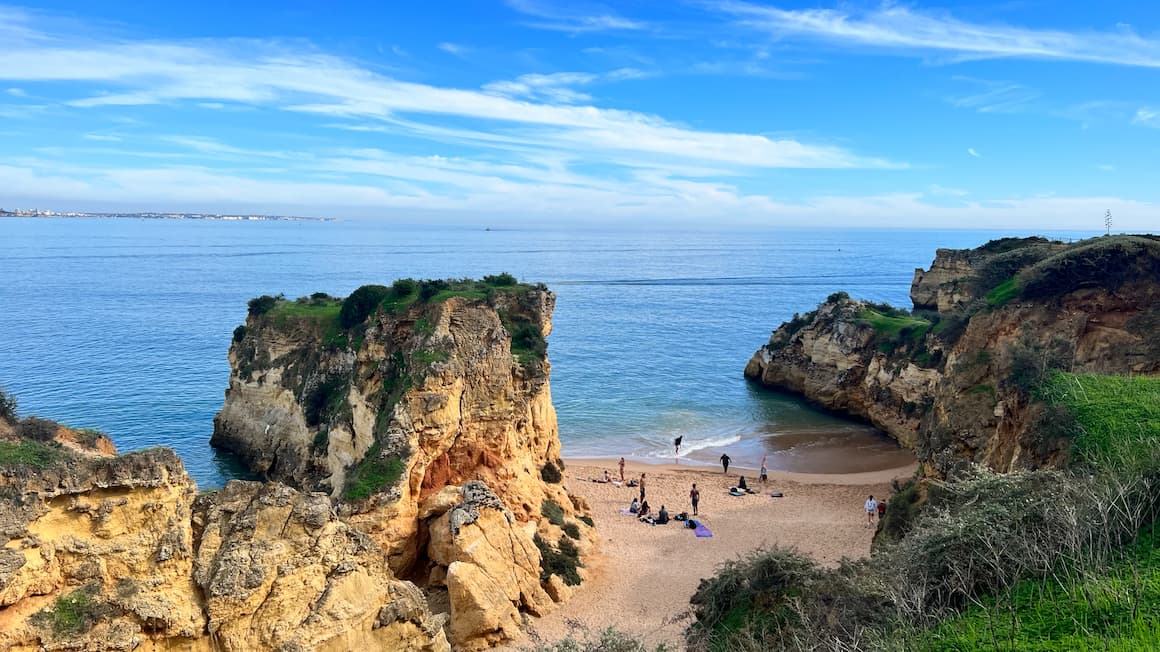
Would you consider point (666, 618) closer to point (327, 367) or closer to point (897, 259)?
point (327, 367)

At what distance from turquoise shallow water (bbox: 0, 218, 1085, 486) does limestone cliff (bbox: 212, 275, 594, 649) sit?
6809 mm

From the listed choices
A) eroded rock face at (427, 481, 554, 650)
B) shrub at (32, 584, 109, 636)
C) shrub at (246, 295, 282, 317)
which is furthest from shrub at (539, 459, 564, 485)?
shrub at (246, 295, 282, 317)

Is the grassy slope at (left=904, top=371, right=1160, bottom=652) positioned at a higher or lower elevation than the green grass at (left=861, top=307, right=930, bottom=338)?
lower

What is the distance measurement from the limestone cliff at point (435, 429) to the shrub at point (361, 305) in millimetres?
70

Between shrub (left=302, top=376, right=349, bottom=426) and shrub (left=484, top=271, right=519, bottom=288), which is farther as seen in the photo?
shrub (left=302, top=376, right=349, bottom=426)

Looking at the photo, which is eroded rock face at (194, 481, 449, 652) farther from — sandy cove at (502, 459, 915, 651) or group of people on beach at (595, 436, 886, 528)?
group of people on beach at (595, 436, 886, 528)

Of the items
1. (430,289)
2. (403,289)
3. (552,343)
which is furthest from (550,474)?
(552,343)

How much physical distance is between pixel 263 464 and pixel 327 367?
535 centimetres

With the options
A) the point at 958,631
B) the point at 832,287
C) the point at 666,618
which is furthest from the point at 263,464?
the point at 832,287

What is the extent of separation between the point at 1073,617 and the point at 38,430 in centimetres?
2170

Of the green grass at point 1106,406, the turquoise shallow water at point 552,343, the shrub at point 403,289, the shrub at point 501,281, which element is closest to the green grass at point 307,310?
the shrub at point 403,289

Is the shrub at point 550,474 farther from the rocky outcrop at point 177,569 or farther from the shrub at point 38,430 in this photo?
the shrub at point 38,430

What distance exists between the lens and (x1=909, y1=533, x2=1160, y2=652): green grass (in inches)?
302

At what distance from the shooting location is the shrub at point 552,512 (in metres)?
23.0
